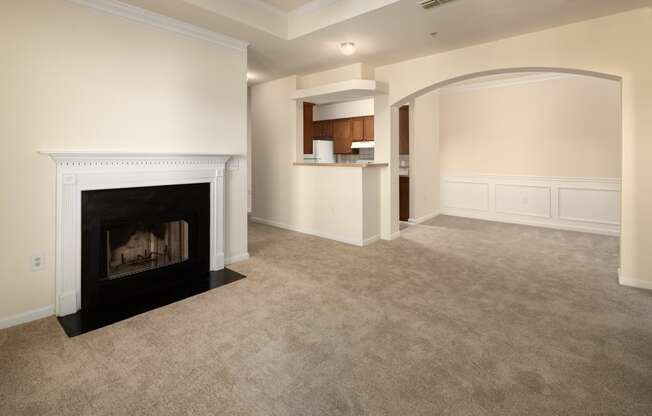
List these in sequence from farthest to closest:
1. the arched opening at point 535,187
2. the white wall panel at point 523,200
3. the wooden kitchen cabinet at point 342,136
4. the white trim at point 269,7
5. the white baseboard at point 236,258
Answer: the wooden kitchen cabinet at point 342,136, the white wall panel at point 523,200, the arched opening at point 535,187, the white baseboard at point 236,258, the white trim at point 269,7

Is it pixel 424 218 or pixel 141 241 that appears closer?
pixel 141 241

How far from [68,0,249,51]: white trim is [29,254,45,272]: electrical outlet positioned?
7.06ft

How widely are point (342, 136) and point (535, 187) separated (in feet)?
13.7

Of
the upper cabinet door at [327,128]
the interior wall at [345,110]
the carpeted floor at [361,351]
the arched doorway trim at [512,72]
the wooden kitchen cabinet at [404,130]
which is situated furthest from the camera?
the upper cabinet door at [327,128]

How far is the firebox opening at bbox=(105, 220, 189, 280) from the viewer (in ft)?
10.8

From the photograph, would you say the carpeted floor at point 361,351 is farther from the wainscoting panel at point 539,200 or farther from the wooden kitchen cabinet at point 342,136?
the wooden kitchen cabinet at point 342,136

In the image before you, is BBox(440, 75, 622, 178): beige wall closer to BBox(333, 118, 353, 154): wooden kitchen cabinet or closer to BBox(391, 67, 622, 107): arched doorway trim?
BBox(333, 118, 353, 154): wooden kitchen cabinet

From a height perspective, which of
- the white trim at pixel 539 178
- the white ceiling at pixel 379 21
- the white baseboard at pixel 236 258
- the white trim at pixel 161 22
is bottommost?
the white baseboard at pixel 236 258

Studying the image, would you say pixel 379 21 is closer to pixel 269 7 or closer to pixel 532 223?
pixel 269 7

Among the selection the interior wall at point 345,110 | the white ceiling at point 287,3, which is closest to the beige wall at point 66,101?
the white ceiling at point 287,3

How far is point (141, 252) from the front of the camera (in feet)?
11.6

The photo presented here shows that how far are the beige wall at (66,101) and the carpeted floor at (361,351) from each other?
2.51 ft

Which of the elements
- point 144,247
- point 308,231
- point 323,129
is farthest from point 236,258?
point 323,129

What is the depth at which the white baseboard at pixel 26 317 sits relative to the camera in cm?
265
